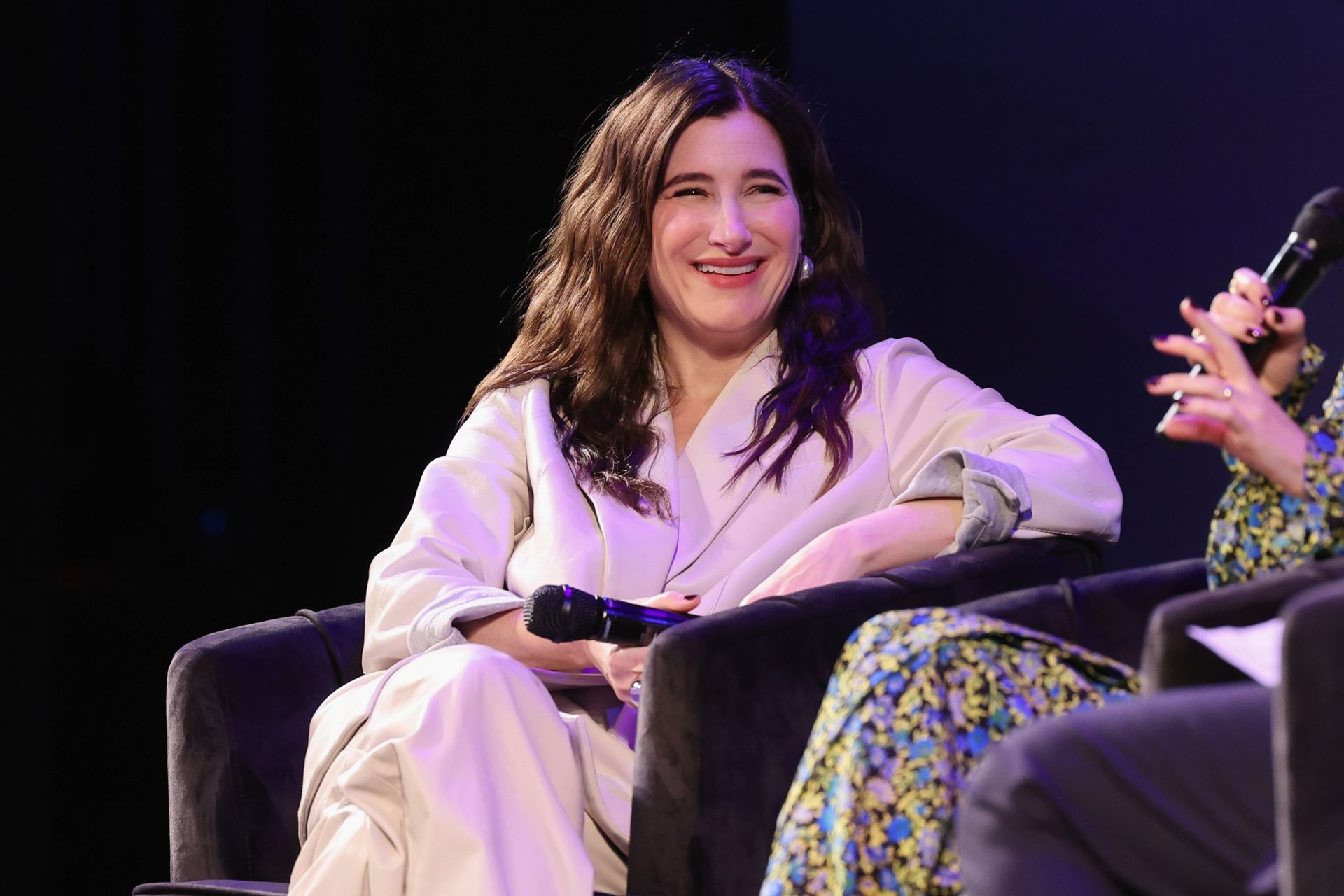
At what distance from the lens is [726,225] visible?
206 centimetres

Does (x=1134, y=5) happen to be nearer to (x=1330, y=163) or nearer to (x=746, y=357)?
(x=1330, y=163)

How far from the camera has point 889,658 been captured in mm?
1198

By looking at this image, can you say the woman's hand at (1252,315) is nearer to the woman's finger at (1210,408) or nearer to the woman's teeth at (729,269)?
the woman's finger at (1210,408)

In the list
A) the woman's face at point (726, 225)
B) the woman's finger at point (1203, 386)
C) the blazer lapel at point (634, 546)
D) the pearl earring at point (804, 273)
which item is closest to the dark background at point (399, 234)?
the pearl earring at point (804, 273)

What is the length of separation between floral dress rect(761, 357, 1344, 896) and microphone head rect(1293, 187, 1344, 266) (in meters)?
0.43

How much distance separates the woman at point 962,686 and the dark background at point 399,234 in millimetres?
1420

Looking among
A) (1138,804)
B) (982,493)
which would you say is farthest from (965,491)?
(1138,804)

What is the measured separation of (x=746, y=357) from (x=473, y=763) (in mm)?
871

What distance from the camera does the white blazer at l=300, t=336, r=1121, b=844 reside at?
1828 millimetres

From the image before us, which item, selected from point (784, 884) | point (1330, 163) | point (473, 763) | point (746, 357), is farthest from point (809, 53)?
point (784, 884)

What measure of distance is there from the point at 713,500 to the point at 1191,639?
948 millimetres

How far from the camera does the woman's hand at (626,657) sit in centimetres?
166

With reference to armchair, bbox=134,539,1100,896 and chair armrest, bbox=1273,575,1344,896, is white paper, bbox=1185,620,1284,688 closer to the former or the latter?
chair armrest, bbox=1273,575,1344,896

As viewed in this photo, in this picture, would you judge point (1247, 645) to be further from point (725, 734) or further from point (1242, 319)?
point (725, 734)
